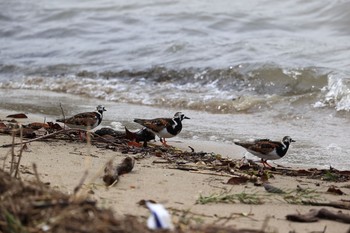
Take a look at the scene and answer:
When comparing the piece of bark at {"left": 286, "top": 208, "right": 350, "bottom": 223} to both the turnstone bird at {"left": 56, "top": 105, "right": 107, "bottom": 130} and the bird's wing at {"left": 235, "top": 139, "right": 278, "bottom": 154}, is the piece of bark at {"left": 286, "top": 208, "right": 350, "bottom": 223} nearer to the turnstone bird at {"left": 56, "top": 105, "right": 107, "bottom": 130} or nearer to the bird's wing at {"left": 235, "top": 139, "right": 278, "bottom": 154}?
the bird's wing at {"left": 235, "top": 139, "right": 278, "bottom": 154}

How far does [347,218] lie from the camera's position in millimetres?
3662

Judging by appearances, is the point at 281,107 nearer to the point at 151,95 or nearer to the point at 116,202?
the point at 151,95

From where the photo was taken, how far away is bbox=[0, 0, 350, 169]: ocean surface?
802 cm

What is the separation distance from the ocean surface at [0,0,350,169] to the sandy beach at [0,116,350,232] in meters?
1.50

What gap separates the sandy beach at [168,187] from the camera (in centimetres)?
356

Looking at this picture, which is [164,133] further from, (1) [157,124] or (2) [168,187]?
(2) [168,187]

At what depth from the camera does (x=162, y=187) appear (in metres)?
4.16

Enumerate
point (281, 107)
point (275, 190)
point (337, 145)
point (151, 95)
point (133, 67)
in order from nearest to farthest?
point (275, 190), point (337, 145), point (281, 107), point (151, 95), point (133, 67)

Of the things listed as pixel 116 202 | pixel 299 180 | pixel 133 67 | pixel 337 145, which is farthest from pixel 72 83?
pixel 116 202

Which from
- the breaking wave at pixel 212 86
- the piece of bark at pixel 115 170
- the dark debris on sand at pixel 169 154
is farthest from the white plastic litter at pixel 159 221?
the breaking wave at pixel 212 86

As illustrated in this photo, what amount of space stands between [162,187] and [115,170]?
31 cm

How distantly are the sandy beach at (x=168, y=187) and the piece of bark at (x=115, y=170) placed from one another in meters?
0.04

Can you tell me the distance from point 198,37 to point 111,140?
24.7 ft

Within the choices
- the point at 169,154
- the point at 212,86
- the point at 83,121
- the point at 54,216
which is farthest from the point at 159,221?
the point at 212,86
